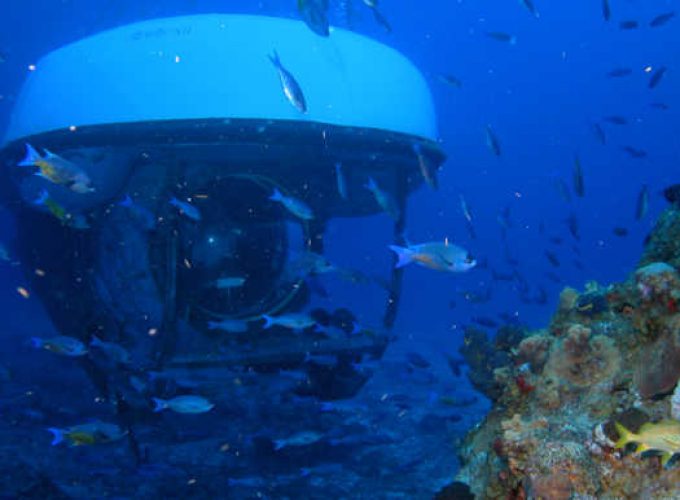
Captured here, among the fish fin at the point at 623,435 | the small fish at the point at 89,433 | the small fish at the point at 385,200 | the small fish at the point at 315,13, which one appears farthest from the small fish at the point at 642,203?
the small fish at the point at 89,433

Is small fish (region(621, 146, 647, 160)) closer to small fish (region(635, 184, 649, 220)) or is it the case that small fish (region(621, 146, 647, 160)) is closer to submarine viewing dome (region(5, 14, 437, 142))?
small fish (region(635, 184, 649, 220))

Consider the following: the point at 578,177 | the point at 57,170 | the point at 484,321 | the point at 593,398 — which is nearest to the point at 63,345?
the point at 57,170

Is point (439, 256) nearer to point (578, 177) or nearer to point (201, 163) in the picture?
point (578, 177)

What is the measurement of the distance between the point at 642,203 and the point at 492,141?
2.62m

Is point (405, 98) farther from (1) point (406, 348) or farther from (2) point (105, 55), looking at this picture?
(1) point (406, 348)

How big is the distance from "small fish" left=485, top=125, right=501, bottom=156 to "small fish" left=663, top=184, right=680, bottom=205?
3615 mm

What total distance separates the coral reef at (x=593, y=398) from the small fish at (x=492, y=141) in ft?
12.7

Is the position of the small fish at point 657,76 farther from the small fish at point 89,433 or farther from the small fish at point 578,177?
the small fish at point 89,433

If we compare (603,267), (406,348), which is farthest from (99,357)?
(603,267)

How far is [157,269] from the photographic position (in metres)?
7.27

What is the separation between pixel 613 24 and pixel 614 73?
70.8 meters

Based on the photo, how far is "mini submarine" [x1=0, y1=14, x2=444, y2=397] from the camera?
7.02m

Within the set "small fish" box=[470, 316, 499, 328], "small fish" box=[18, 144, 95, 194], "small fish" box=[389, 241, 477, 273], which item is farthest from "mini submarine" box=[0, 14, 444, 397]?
"small fish" box=[389, 241, 477, 273]

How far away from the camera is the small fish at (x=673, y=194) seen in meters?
4.08
